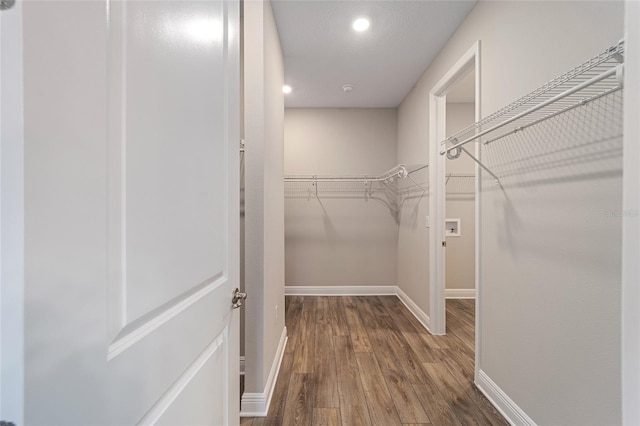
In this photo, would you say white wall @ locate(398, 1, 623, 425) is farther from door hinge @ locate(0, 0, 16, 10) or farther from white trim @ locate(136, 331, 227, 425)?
door hinge @ locate(0, 0, 16, 10)

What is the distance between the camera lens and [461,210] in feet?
11.9

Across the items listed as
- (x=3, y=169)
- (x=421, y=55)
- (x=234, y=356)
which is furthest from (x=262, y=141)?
(x=421, y=55)

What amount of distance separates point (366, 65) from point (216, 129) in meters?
2.40

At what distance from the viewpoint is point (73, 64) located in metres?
0.36

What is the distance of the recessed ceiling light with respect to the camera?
6.70ft

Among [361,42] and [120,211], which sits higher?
[361,42]

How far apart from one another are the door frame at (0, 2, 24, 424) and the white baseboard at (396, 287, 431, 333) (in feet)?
9.57

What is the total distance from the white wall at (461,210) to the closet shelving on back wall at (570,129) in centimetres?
214

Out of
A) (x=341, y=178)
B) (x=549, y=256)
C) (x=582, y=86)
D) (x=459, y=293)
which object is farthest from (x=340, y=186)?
(x=582, y=86)

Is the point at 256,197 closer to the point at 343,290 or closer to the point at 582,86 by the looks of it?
the point at 582,86

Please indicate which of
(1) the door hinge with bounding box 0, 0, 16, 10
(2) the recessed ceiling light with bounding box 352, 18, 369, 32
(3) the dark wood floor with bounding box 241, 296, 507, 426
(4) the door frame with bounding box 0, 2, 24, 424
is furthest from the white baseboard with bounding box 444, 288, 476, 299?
(1) the door hinge with bounding box 0, 0, 16, 10

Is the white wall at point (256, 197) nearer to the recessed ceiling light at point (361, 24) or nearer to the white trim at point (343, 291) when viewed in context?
the recessed ceiling light at point (361, 24)
